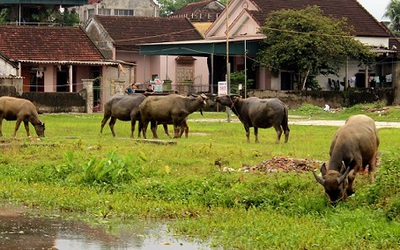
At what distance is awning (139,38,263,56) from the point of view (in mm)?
54594

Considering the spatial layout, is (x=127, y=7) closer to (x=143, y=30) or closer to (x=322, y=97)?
(x=143, y=30)

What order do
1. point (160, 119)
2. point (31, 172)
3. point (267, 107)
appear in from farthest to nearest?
point (160, 119)
point (267, 107)
point (31, 172)

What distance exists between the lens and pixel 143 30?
63.1 meters

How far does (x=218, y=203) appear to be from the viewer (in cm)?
1465

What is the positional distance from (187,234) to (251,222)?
94 cm

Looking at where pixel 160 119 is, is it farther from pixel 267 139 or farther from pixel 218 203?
pixel 218 203

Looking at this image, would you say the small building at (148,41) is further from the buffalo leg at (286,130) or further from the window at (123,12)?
the buffalo leg at (286,130)

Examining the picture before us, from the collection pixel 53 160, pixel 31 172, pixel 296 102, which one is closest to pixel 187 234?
pixel 31 172

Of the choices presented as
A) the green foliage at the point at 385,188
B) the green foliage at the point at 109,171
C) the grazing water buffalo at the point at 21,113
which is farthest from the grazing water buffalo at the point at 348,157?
the grazing water buffalo at the point at 21,113

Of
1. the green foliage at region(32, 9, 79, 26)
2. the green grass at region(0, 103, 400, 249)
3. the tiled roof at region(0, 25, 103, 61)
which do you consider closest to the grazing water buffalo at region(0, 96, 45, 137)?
the green grass at region(0, 103, 400, 249)

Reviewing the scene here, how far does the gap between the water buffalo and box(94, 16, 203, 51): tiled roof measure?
33.0 m

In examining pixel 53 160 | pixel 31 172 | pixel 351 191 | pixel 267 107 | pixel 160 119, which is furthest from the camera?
pixel 160 119

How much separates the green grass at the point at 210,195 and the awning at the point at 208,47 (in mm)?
32322

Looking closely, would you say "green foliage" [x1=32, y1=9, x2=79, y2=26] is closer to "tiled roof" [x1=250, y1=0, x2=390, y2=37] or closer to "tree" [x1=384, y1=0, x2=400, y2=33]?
"tiled roof" [x1=250, y1=0, x2=390, y2=37]
